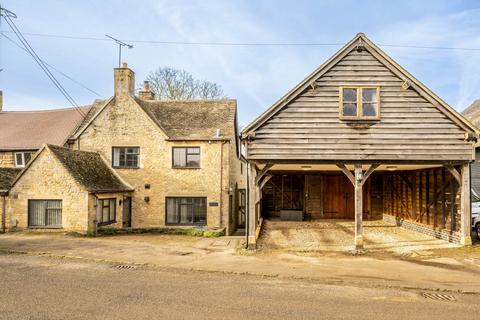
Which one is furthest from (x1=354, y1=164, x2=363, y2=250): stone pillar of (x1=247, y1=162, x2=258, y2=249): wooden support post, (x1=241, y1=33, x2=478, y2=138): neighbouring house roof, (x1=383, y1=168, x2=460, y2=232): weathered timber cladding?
(x1=383, y1=168, x2=460, y2=232): weathered timber cladding

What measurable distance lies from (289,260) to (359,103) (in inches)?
265

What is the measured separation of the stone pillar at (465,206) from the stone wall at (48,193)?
16802 mm

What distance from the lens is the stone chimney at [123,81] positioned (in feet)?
84.4

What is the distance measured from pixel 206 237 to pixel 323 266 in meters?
9.61

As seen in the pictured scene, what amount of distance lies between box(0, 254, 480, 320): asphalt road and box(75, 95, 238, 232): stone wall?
12.7 m

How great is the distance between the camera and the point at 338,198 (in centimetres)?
2588

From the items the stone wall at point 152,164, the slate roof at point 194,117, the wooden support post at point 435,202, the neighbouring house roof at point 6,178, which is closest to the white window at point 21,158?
the neighbouring house roof at point 6,178

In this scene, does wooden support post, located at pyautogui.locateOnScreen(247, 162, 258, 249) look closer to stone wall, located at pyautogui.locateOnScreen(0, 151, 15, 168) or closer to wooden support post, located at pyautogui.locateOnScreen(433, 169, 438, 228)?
wooden support post, located at pyautogui.locateOnScreen(433, 169, 438, 228)

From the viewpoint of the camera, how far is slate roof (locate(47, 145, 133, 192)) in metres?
21.0

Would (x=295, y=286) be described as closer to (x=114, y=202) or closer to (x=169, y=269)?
(x=169, y=269)

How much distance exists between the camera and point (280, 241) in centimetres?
1759

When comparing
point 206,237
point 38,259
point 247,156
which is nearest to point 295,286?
point 247,156

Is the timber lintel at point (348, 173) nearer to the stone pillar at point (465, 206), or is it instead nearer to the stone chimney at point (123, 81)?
the stone pillar at point (465, 206)

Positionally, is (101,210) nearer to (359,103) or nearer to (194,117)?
(194,117)
